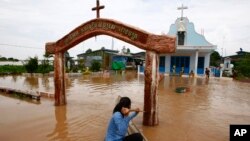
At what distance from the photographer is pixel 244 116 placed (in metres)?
8.66

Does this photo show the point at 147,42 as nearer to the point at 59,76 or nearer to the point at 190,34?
the point at 59,76

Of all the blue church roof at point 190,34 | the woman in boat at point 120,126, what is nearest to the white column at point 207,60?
the blue church roof at point 190,34

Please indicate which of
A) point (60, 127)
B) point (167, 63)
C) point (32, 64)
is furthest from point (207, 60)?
point (60, 127)

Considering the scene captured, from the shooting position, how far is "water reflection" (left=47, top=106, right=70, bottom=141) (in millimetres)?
6125

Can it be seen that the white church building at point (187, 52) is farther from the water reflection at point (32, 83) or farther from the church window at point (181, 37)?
the water reflection at point (32, 83)

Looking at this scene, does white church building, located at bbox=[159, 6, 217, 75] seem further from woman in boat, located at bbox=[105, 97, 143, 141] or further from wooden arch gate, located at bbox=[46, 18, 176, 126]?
woman in boat, located at bbox=[105, 97, 143, 141]

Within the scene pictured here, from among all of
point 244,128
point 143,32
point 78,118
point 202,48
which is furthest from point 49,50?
point 202,48

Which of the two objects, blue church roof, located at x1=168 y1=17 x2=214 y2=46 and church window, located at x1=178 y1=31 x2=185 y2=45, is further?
church window, located at x1=178 y1=31 x2=185 y2=45

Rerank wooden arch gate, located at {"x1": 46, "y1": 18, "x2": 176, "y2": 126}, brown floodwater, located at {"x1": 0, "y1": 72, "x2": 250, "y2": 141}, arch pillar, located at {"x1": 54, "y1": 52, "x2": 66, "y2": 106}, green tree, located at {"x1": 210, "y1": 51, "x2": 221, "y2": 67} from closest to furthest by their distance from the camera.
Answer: brown floodwater, located at {"x1": 0, "y1": 72, "x2": 250, "y2": 141} → wooden arch gate, located at {"x1": 46, "y1": 18, "x2": 176, "y2": 126} → arch pillar, located at {"x1": 54, "y1": 52, "x2": 66, "y2": 106} → green tree, located at {"x1": 210, "y1": 51, "x2": 221, "y2": 67}

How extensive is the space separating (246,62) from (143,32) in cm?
2380

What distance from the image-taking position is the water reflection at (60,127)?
612 centimetres

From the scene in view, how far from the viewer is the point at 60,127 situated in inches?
273

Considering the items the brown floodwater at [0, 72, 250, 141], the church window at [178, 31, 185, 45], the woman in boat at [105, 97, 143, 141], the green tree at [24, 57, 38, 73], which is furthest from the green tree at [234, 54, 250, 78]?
the woman in boat at [105, 97, 143, 141]

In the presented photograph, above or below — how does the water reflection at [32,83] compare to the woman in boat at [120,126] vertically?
below
